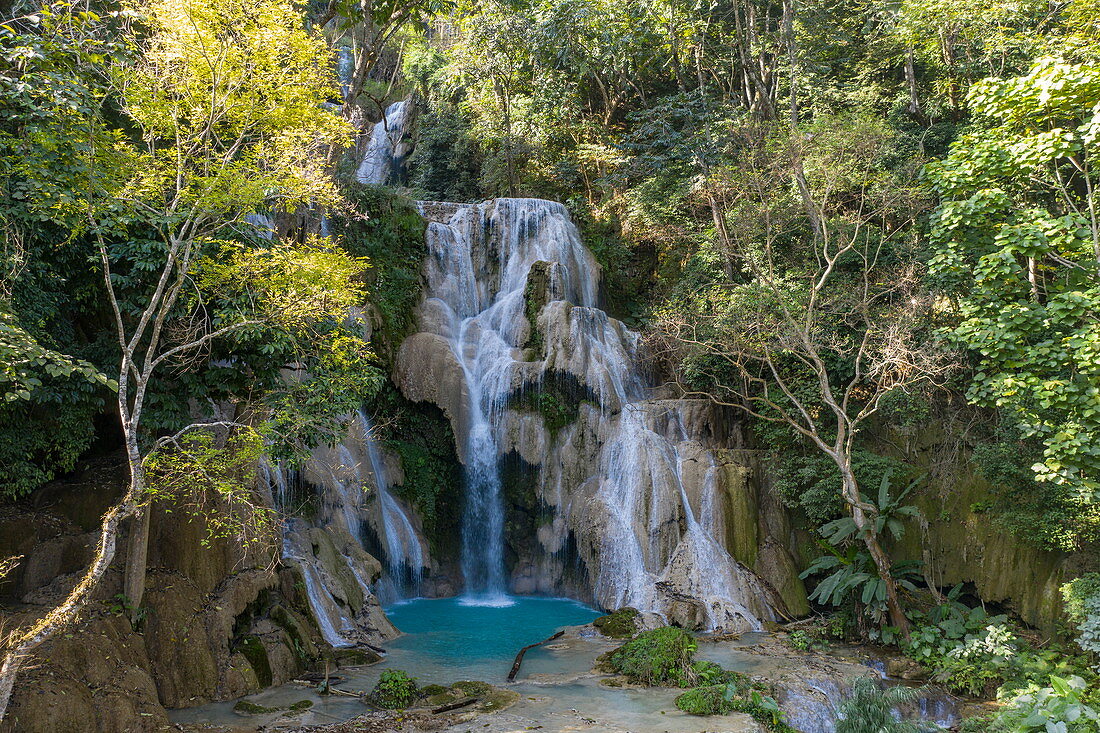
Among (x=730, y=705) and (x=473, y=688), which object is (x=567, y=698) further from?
(x=730, y=705)

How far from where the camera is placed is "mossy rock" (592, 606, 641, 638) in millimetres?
12031

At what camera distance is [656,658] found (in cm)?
972

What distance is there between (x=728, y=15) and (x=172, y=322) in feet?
69.5

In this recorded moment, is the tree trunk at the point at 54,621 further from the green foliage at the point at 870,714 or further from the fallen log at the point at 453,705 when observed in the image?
the green foliage at the point at 870,714

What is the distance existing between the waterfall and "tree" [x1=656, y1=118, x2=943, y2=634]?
6.01ft

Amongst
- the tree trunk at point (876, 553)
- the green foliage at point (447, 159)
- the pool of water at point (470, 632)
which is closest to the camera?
the pool of water at point (470, 632)

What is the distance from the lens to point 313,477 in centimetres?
1389

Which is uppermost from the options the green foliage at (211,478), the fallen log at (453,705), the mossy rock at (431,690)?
the green foliage at (211,478)

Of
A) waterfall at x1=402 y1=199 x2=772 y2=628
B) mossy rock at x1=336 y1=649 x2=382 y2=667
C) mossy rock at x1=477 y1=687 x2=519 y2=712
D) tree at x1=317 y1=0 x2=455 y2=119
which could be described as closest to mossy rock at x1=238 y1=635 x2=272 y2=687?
mossy rock at x1=336 y1=649 x2=382 y2=667

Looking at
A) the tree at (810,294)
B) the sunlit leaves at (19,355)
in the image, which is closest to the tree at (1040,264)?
the tree at (810,294)

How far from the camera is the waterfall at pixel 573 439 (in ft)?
46.4

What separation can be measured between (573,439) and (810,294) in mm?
6467

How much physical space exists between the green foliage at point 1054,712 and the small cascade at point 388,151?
27.6 m

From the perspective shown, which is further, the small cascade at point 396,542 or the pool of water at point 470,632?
the small cascade at point 396,542
